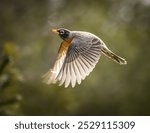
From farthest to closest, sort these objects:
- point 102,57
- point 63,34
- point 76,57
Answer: point 102,57, point 76,57, point 63,34

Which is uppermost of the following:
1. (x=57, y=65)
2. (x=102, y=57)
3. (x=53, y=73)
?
(x=102, y=57)

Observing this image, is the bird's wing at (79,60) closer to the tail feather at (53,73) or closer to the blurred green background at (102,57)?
the tail feather at (53,73)

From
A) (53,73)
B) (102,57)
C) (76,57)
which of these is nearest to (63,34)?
(53,73)

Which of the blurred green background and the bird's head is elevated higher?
the blurred green background

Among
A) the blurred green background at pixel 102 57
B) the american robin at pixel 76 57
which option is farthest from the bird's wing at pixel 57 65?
the blurred green background at pixel 102 57

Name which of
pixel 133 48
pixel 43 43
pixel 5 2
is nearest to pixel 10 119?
pixel 43 43

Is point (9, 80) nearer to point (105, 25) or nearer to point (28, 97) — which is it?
point (28, 97)

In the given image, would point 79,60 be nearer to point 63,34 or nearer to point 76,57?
point 76,57

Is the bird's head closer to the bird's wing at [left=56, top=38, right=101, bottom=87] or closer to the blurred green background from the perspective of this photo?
the bird's wing at [left=56, top=38, right=101, bottom=87]

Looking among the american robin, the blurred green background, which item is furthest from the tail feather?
the blurred green background
